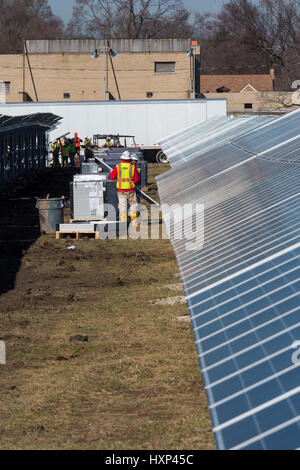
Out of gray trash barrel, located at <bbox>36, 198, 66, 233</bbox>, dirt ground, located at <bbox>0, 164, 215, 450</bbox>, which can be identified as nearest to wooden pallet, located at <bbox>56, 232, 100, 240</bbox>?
gray trash barrel, located at <bbox>36, 198, 66, 233</bbox>

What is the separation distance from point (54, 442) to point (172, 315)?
18.1 ft

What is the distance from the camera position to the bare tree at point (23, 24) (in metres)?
106

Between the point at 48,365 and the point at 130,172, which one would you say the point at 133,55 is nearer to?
the point at 130,172

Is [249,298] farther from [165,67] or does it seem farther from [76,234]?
[165,67]

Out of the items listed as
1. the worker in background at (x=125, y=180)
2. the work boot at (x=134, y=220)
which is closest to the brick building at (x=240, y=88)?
the work boot at (x=134, y=220)

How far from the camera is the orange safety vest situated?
21.7 m

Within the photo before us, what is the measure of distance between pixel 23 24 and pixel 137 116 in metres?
66.3

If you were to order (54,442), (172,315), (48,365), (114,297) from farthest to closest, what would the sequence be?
(114,297)
(172,315)
(48,365)
(54,442)

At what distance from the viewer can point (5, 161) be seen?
1314 inches

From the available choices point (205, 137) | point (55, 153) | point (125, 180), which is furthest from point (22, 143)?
point (125, 180)

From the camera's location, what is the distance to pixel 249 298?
639 centimetres

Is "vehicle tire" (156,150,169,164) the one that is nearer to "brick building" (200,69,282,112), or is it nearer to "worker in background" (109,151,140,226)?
"worker in background" (109,151,140,226)

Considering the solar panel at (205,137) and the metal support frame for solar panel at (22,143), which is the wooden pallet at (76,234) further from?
the metal support frame for solar panel at (22,143)

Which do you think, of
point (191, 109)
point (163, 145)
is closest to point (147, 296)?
point (163, 145)
